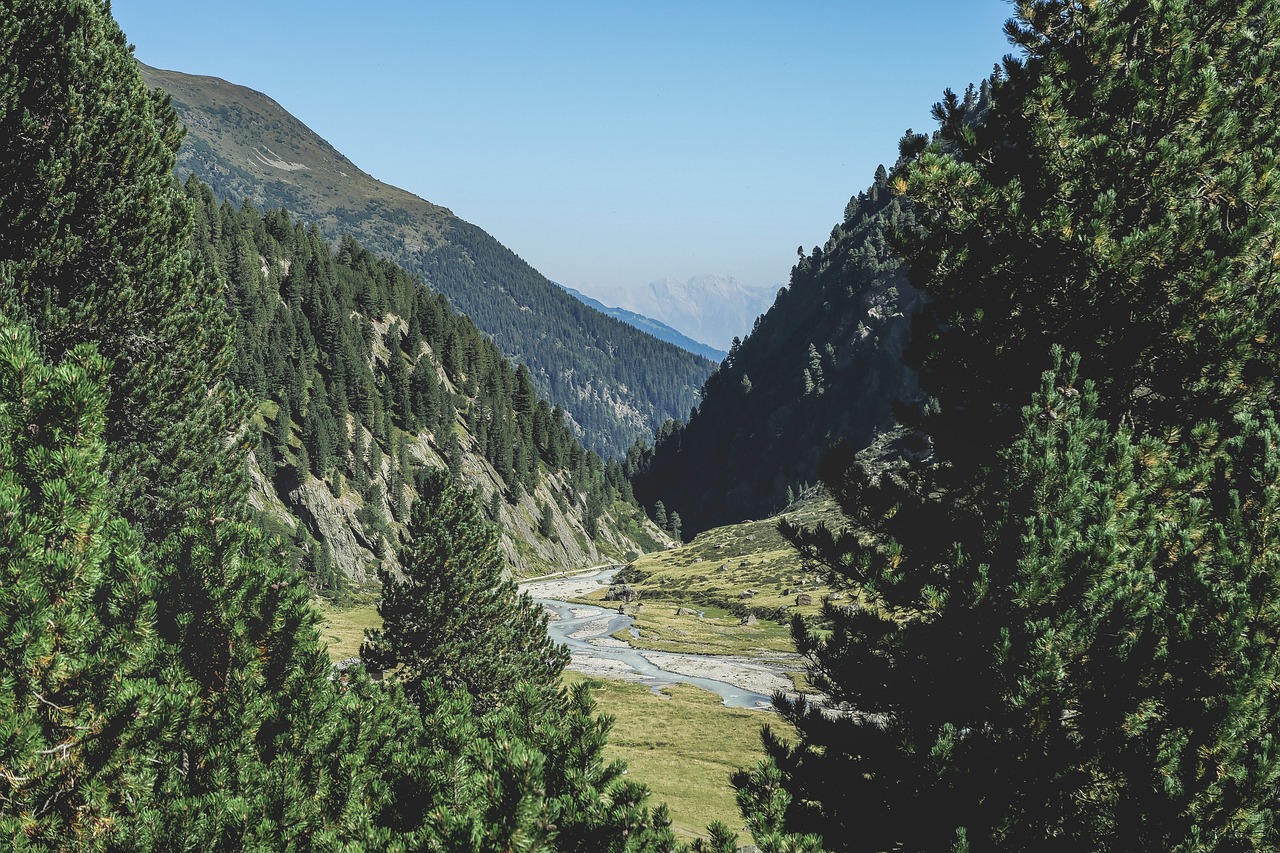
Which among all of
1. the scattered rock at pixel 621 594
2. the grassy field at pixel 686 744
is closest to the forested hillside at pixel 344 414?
the scattered rock at pixel 621 594

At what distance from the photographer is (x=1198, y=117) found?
13.1 m

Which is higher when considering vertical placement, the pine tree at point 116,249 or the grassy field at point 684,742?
the pine tree at point 116,249

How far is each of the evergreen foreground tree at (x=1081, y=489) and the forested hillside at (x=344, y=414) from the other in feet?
334

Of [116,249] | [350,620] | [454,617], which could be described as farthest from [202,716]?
[350,620]

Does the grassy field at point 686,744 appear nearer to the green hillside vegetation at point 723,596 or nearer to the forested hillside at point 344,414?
the green hillside vegetation at point 723,596

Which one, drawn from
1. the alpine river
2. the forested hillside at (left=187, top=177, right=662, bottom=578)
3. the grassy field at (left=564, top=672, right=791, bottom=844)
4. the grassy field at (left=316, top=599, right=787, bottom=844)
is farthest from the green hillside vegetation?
the forested hillside at (left=187, top=177, right=662, bottom=578)

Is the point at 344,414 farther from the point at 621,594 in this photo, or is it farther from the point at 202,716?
the point at 202,716

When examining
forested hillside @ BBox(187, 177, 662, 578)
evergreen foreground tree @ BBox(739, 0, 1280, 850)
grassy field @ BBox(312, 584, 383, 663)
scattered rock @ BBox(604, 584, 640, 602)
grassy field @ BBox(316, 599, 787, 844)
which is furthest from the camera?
scattered rock @ BBox(604, 584, 640, 602)

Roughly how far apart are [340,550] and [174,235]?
10943 centimetres

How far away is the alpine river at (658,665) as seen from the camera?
80.8 m

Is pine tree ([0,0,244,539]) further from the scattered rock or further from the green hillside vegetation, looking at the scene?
the scattered rock

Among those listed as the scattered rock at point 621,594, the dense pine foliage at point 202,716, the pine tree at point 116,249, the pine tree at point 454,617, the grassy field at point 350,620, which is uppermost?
the pine tree at point 116,249

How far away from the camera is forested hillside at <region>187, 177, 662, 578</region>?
13188 centimetres

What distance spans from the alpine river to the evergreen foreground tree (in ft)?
171
